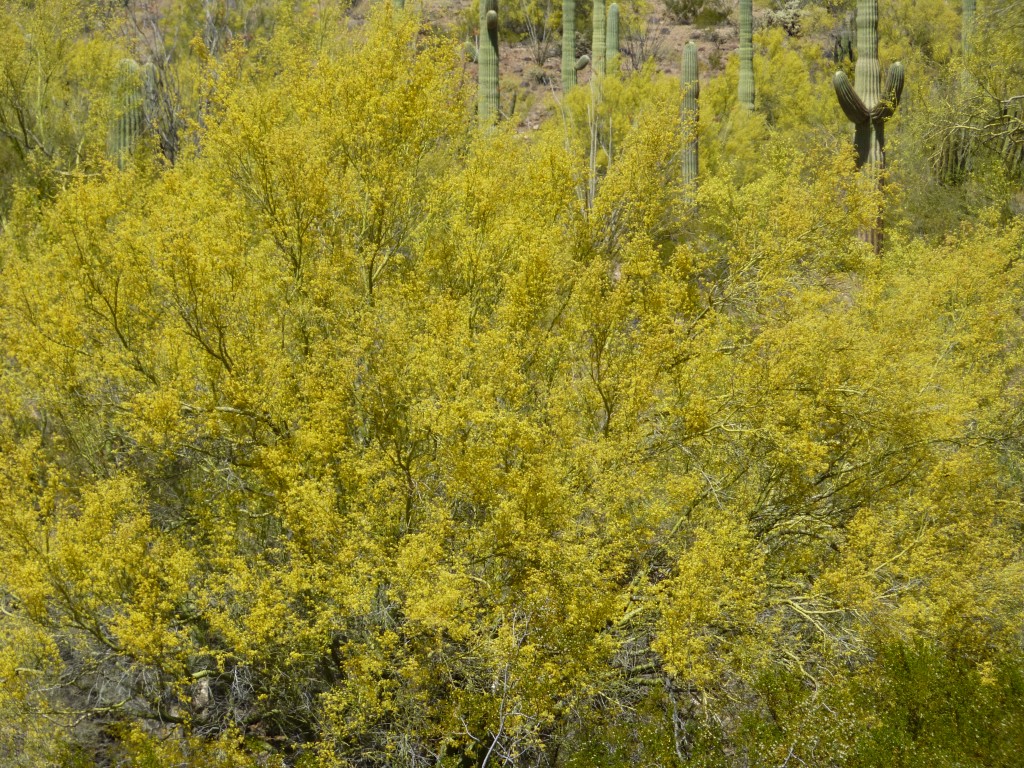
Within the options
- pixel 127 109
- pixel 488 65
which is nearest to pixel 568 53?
pixel 488 65

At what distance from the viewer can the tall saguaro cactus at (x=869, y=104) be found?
14.1m

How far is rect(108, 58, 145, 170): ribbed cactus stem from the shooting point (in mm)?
15281

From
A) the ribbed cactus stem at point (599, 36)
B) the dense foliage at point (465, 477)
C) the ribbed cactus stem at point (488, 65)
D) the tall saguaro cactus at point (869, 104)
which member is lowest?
the dense foliage at point (465, 477)

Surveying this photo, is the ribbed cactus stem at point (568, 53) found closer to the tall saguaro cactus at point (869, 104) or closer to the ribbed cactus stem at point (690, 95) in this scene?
the ribbed cactus stem at point (690, 95)

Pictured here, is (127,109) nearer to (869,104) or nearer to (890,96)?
(869,104)

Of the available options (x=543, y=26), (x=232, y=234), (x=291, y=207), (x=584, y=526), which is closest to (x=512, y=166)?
(x=291, y=207)

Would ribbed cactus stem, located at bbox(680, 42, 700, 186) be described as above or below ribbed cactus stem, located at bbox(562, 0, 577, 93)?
below

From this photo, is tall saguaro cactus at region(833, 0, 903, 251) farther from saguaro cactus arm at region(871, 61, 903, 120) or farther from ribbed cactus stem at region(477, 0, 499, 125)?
ribbed cactus stem at region(477, 0, 499, 125)

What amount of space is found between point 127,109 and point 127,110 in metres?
0.04

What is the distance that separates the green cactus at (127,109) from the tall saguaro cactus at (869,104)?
37.7 feet

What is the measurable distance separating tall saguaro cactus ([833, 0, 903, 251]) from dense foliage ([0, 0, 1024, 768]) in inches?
153

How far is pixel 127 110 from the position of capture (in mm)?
15508

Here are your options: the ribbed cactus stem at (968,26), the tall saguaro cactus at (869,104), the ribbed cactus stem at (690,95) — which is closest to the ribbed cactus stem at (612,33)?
the ribbed cactus stem at (690,95)

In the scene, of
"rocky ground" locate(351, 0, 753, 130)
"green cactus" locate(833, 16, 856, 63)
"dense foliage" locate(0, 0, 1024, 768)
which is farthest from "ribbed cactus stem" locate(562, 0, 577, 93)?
"rocky ground" locate(351, 0, 753, 130)
